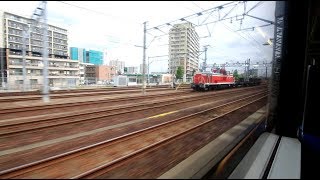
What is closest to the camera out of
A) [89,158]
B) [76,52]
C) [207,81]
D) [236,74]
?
[89,158]

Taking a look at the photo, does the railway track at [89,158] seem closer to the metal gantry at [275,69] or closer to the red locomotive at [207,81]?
the metal gantry at [275,69]

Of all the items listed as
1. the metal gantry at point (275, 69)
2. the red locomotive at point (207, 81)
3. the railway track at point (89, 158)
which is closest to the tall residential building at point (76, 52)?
the railway track at point (89, 158)

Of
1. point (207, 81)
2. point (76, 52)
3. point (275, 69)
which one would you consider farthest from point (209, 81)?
point (275, 69)

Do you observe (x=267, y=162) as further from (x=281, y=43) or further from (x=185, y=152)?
(x=185, y=152)

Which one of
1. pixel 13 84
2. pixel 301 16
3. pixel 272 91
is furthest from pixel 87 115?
pixel 13 84

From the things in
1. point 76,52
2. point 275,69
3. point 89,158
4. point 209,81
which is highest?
point 76,52

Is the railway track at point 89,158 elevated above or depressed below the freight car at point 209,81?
below

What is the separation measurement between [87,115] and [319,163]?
28.2ft

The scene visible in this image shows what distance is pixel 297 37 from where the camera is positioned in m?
3.69

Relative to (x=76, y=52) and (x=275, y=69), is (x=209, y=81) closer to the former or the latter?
(x=76, y=52)

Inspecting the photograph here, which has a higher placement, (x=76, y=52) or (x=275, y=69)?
(x=76, y=52)

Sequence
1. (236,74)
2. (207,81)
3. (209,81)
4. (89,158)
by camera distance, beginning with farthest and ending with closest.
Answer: (236,74), (209,81), (207,81), (89,158)

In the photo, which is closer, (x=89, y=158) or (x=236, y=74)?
(x=89, y=158)

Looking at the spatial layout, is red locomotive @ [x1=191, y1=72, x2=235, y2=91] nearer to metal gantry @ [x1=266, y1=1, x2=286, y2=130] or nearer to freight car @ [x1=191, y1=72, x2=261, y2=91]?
freight car @ [x1=191, y1=72, x2=261, y2=91]
